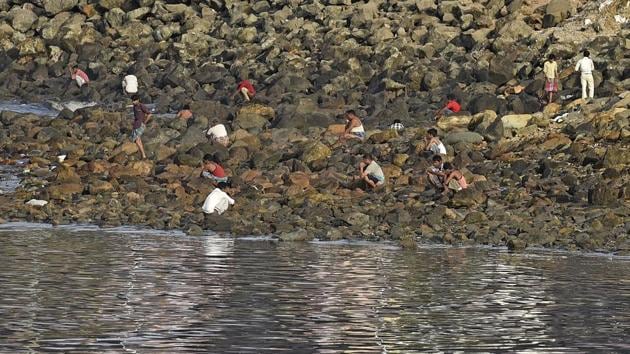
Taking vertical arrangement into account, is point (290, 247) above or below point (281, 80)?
below

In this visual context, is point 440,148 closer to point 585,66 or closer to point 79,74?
point 585,66

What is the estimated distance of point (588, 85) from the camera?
39625mm

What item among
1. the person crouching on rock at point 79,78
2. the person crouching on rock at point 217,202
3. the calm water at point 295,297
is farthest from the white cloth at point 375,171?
the person crouching on rock at point 79,78

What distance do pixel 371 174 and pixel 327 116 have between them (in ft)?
30.5

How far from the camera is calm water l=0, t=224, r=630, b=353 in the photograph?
50.9 ft

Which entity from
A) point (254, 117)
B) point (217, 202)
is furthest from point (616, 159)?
point (254, 117)

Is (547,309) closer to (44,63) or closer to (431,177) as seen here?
(431,177)

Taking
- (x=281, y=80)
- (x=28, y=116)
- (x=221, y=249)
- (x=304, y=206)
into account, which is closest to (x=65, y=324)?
(x=221, y=249)

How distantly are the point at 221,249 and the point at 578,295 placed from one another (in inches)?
276

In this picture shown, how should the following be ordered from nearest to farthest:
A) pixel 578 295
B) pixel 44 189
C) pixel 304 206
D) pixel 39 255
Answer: pixel 578 295
pixel 39 255
pixel 304 206
pixel 44 189

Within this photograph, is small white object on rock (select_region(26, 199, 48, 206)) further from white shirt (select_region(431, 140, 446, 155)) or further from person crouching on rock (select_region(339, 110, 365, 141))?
person crouching on rock (select_region(339, 110, 365, 141))

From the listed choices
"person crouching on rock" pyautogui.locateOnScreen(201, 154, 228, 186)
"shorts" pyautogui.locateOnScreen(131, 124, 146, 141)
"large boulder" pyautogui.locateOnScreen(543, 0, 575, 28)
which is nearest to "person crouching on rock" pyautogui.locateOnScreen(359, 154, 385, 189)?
"person crouching on rock" pyautogui.locateOnScreen(201, 154, 228, 186)

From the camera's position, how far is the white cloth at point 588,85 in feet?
129

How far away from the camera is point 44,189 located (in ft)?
102
